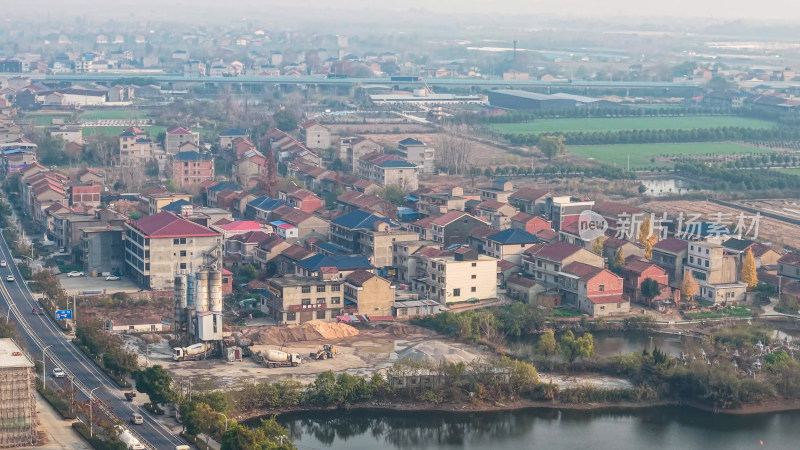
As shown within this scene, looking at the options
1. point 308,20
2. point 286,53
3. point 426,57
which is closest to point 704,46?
point 426,57

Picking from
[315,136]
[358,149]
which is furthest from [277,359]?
[315,136]

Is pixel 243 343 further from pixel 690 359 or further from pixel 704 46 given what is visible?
pixel 704 46

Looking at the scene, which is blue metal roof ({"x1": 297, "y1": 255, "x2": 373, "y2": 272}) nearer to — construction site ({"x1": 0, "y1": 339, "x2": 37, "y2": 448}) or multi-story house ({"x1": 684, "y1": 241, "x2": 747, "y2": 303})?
multi-story house ({"x1": 684, "y1": 241, "x2": 747, "y2": 303})

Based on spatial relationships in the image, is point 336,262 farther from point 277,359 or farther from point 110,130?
point 110,130

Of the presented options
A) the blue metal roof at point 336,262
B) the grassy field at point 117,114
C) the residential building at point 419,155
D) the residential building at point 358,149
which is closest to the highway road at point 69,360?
the blue metal roof at point 336,262

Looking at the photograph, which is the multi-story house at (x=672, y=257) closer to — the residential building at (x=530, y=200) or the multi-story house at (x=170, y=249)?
the residential building at (x=530, y=200)

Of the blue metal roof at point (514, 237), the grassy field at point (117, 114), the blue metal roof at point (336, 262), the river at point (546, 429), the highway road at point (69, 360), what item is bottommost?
the river at point (546, 429)

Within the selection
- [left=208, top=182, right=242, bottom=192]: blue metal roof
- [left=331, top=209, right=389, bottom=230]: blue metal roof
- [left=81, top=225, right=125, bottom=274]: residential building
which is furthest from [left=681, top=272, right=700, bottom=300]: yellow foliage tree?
[left=208, top=182, right=242, bottom=192]: blue metal roof
